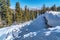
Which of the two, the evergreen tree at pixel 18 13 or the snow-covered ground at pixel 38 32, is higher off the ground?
the snow-covered ground at pixel 38 32

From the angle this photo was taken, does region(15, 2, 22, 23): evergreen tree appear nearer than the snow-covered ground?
No

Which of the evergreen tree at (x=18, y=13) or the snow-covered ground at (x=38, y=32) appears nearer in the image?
the snow-covered ground at (x=38, y=32)

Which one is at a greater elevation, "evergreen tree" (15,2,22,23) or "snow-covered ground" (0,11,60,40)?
"snow-covered ground" (0,11,60,40)

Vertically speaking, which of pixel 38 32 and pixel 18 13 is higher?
pixel 38 32

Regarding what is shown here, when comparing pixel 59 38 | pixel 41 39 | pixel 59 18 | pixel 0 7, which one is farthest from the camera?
pixel 0 7

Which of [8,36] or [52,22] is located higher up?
[52,22]

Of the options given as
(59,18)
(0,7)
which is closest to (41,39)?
(59,18)

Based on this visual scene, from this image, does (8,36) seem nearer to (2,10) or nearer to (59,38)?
(59,38)

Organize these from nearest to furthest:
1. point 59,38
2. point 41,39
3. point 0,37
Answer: point 59,38
point 41,39
point 0,37

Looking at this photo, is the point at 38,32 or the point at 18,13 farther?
the point at 18,13

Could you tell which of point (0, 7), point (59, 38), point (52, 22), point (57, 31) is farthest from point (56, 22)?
point (0, 7)

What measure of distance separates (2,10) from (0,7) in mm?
654

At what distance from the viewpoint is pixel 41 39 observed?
513cm

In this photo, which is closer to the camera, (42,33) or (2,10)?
(42,33)
